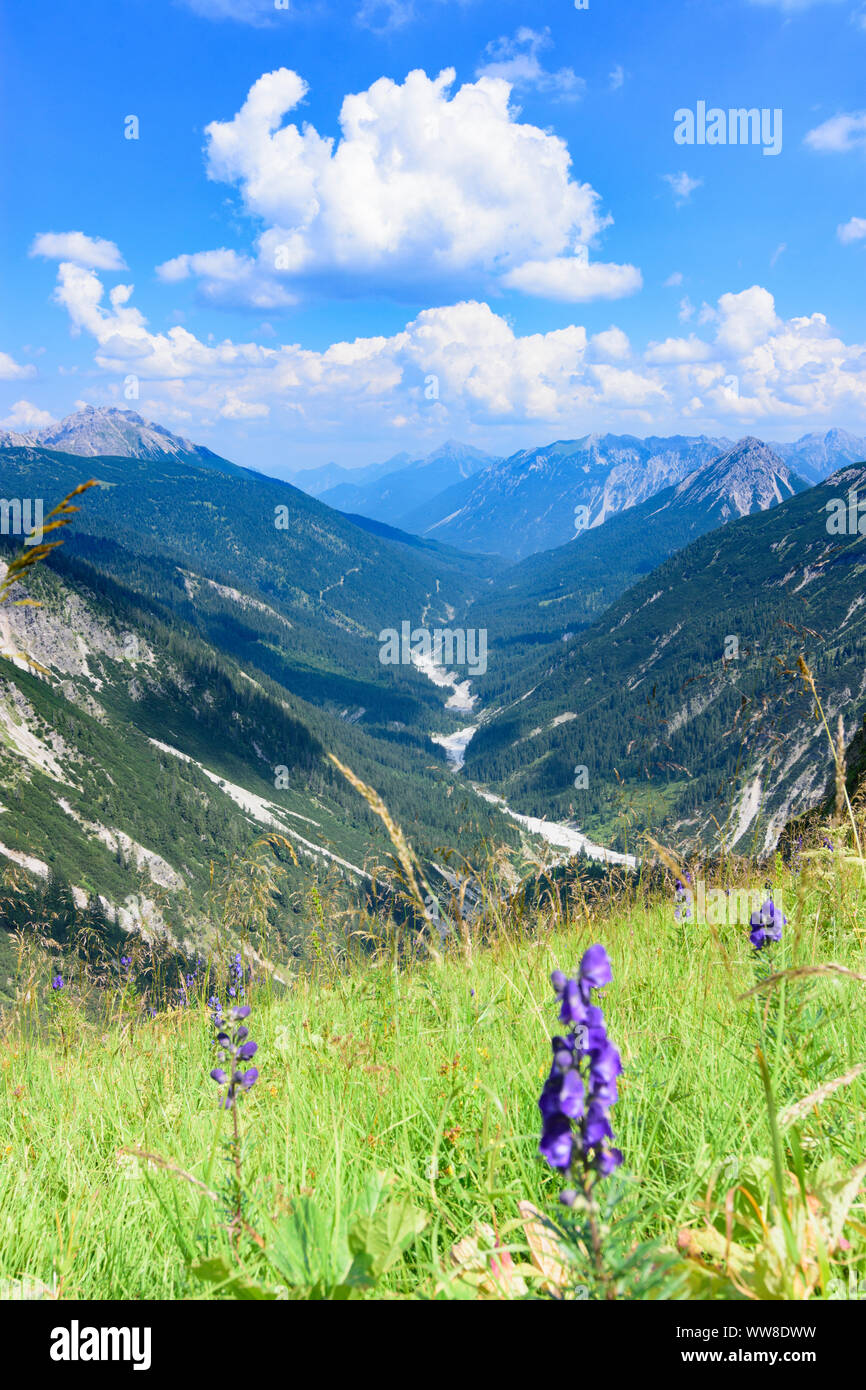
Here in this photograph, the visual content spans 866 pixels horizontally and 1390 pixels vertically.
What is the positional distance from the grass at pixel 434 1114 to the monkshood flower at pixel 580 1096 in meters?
0.22

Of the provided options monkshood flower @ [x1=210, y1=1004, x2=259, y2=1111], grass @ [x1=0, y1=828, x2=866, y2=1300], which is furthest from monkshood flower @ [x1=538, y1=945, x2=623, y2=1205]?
monkshood flower @ [x1=210, y1=1004, x2=259, y2=1111]

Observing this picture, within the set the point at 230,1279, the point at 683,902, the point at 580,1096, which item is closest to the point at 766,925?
the point at 683,902

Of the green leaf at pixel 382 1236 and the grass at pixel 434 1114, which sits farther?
the grass at pixel 434 1114

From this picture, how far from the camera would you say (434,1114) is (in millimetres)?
3434

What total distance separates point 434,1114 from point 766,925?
81.5 inches

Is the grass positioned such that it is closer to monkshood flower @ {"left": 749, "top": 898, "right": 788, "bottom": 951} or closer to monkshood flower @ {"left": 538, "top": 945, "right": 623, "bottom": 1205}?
monkshood flower @ {"left": 749, "top": 898, "right": 788, "bottom": 951}

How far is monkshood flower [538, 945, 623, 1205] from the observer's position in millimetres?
1529

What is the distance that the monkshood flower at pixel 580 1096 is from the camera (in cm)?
153

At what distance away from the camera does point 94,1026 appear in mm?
6980

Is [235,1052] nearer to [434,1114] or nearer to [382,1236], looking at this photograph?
[382,1236]

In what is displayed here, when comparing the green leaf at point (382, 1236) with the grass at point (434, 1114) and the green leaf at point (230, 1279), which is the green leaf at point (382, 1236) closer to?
the grass at point (434, 1114)

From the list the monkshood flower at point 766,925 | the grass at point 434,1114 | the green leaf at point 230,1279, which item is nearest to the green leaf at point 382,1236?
the grass at point 434,1114
